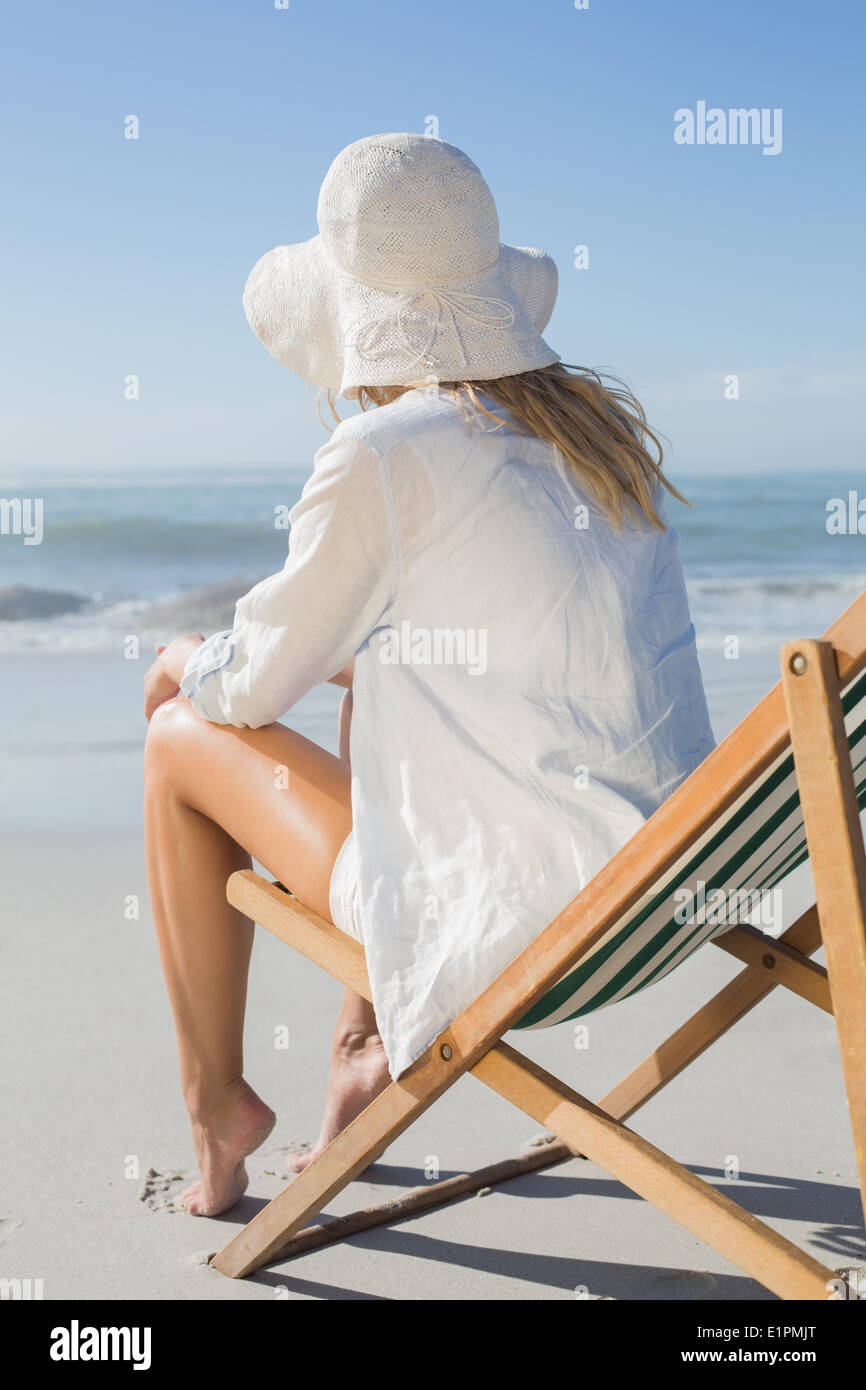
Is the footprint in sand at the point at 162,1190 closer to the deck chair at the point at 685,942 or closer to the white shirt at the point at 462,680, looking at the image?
the deck chair at the point at 685,942

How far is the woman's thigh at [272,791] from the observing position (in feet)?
6.32

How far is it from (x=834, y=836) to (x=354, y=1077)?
1218 millimetres

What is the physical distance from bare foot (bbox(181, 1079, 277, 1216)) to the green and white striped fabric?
0.61 meters

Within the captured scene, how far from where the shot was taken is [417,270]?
1.84m

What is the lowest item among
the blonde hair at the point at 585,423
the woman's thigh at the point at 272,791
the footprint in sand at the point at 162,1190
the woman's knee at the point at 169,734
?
the footprint in sand at the point at 162,1190

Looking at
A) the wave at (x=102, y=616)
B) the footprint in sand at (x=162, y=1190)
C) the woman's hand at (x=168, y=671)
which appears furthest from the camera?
the wave at (x=102, y=616)

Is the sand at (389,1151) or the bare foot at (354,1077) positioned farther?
the bare foot at (354,1077)

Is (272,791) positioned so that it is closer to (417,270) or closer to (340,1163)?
(340,1163)

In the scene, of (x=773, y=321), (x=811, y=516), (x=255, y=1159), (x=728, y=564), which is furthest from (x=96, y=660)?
(x=773, y=321)

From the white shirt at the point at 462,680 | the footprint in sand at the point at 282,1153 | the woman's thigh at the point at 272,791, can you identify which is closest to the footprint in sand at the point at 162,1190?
the footprint in sand at the point at 282,1153

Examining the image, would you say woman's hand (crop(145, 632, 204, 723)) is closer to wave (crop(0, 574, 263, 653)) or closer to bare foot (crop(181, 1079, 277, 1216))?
bare foot (crop(181, 1079, 277, 1216))

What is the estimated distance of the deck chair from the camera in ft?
4.51

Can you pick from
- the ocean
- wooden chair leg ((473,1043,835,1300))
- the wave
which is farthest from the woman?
the wave
